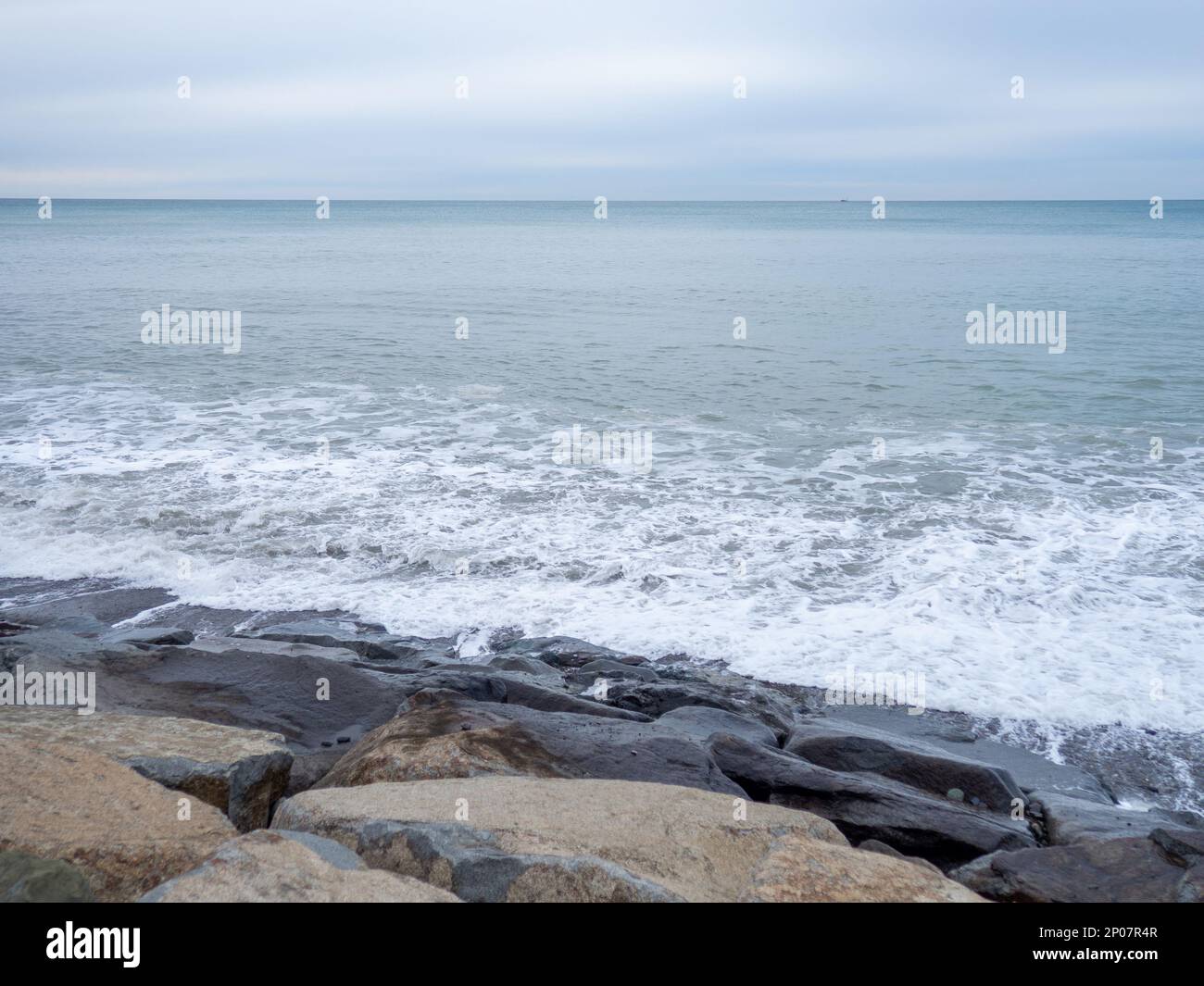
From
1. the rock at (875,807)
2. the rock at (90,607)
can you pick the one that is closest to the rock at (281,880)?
the rock at (875,807)

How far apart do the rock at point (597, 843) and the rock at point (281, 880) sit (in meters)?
0.24

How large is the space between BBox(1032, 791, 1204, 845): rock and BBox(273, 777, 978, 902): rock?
1902mm

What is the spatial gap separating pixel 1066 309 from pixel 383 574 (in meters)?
30.7

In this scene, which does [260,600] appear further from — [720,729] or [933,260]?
[933,260]

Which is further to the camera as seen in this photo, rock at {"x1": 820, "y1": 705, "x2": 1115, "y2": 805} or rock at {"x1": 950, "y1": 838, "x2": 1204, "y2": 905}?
rock at {"x1": 820, "y1": 705, "x2": 1115, "y2": 805}

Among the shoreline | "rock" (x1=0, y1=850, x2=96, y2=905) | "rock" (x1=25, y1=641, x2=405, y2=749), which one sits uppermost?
"rock" (x1=0, y1=850, x2=96, y2=905)

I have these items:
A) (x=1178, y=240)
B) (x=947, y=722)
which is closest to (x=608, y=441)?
(x=947, y=722)

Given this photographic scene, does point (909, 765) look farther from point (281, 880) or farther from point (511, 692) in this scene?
point (281, 880)

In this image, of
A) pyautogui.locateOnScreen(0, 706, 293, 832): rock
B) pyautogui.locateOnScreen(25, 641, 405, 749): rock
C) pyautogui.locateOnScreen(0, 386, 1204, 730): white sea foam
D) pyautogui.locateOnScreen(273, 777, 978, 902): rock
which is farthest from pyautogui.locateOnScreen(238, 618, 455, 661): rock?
pyautogui.locateOnScreen(273, 777, 978, 902): rock

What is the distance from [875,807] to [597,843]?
224cm

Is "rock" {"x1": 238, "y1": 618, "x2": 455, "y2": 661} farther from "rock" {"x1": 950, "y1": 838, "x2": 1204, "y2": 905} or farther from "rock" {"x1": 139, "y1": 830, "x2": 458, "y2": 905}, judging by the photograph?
"rock" {"x1": 950, "y1": 838, "x2": 1204, "y2": 905}

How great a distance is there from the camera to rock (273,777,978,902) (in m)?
3.87

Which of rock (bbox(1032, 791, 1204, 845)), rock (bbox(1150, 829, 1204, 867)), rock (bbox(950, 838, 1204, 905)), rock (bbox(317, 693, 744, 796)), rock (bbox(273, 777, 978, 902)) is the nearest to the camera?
rock (bbox(273, 777, 978, 902))

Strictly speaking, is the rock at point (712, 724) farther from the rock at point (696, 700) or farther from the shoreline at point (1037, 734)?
the shoreline at point (1037, 734)
